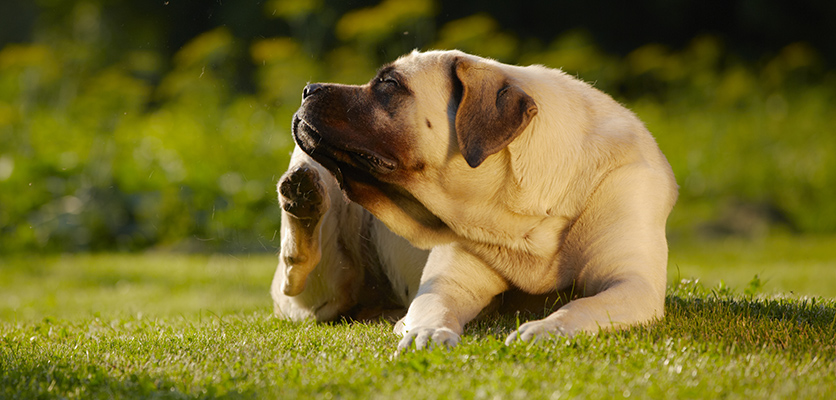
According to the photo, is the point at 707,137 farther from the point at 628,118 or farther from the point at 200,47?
the point at 628,118

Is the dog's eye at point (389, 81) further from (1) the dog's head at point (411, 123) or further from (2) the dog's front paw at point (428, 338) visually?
(2) the dog's front paw at point (428, 338)

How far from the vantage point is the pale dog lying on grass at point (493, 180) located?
326cm

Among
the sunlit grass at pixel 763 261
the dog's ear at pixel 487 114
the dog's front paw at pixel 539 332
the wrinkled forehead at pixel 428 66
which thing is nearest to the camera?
the dog's front paw at pixel 539 332

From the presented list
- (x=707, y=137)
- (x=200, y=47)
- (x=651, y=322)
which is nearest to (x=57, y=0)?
(x=200, y=47)

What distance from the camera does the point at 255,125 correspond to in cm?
1014

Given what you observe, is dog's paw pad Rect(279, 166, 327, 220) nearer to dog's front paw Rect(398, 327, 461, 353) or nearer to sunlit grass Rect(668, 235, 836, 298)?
dog's front paw Rect(398, 327, 461, 353)

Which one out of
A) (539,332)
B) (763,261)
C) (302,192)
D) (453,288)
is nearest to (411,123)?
(302,192)

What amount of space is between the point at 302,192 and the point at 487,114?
37.8 inches

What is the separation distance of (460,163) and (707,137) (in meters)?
8.47

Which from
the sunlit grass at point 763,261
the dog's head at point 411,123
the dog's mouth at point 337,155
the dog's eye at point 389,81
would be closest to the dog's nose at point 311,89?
the dog's head at point 411,123

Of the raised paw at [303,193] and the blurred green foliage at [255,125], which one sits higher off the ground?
the raised paw at [303,193]

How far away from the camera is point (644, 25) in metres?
13.7

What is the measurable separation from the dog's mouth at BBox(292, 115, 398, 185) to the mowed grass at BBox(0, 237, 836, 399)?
0.70 m

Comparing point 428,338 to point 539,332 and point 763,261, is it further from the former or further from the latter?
point 763,261
